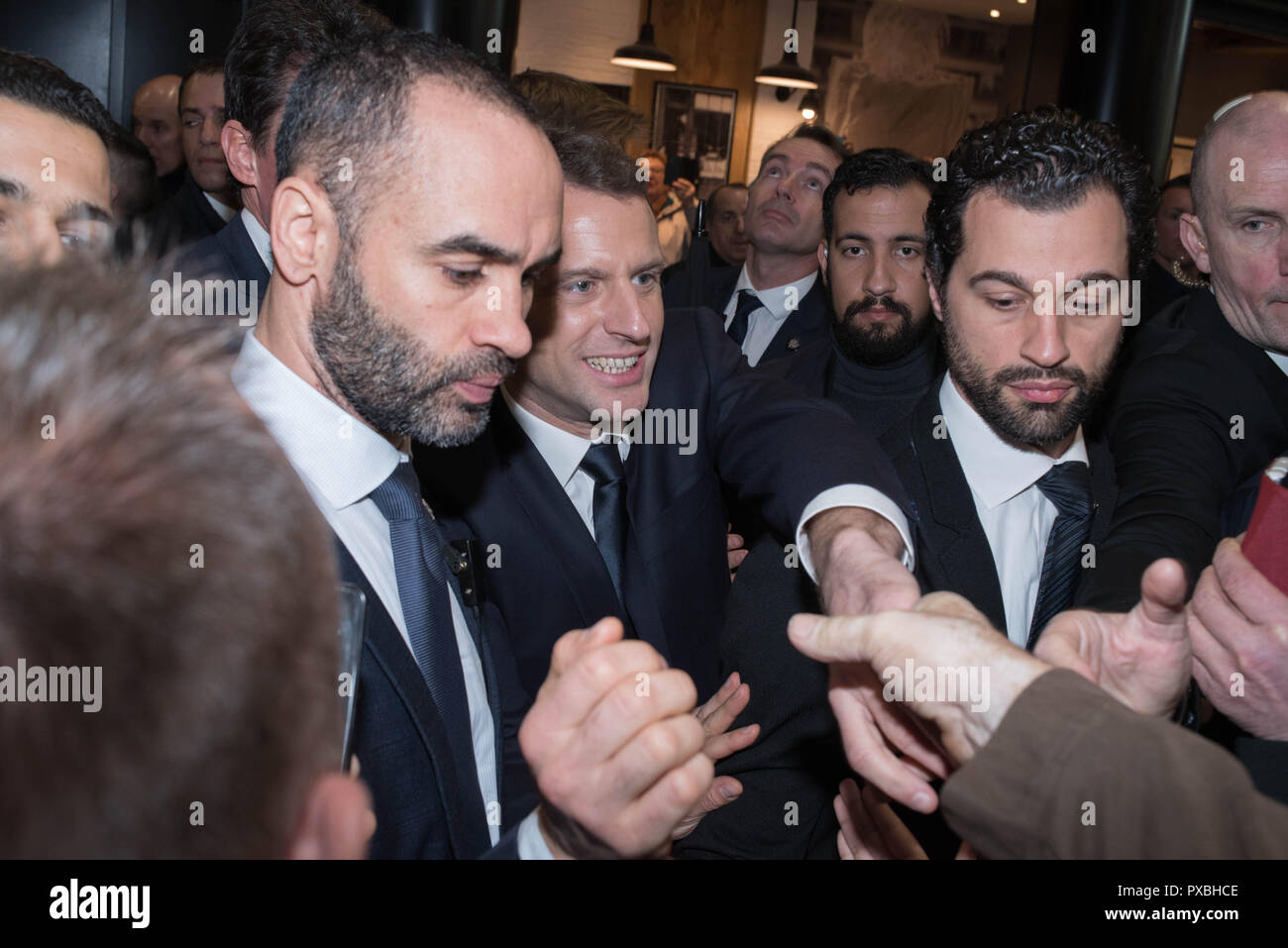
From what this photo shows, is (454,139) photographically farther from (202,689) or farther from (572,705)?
(202,689)

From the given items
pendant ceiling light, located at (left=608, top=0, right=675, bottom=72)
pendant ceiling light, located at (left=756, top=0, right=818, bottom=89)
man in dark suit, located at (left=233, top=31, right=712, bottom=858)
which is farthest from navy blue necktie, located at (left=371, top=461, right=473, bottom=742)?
pendant ceiling light, located at (left=756, top=0, right=818, bottom=89)

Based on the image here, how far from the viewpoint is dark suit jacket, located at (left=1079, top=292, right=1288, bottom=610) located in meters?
1.57

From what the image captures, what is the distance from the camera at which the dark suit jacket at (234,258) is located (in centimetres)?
236

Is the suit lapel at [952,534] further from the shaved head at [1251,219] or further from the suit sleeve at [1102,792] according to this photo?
the suit sleeve at [1102,792]

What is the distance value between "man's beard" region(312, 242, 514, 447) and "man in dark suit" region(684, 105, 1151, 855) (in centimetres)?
69

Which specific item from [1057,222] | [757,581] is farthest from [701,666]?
[1057,222]

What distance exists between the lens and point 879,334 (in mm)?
3133

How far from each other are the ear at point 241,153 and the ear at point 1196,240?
2156 mm

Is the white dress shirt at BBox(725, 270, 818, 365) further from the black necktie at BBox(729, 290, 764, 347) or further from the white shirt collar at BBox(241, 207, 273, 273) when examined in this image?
the white shirt collar at BBox(241, 207, 273, 273)

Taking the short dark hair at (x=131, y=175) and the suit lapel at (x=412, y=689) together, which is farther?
the short dark hair at (x=131, y=175)

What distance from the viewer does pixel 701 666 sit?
2029 mm

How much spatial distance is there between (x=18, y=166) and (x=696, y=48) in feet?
27.0

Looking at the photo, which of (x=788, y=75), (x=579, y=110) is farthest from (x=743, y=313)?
(x=788, y=75)

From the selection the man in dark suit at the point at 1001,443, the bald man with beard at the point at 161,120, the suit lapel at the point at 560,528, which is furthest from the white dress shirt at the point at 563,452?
the bald man with beard at the point at 161,120
